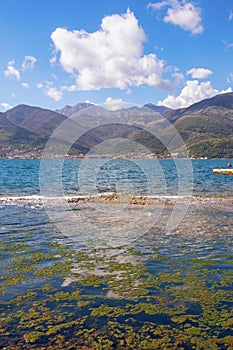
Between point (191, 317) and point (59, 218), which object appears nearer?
point (191, 317)

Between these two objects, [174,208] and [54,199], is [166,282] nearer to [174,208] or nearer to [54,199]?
[174,208]

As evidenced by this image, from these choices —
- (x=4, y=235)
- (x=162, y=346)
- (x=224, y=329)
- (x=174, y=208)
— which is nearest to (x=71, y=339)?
(x=162, y=346)

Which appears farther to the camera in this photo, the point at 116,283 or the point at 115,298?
the point at 116,283

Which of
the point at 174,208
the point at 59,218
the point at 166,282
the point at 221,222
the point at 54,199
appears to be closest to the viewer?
the point at 166,282

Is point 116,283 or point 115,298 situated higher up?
point 116,283

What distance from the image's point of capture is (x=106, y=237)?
2277cm

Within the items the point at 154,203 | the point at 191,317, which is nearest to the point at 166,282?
the point at 191,317

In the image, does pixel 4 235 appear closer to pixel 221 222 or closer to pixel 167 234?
pixel 167 234

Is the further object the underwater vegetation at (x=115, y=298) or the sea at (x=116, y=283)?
the sea at (x=116, y=283)

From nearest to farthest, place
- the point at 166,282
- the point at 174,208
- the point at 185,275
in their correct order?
the point at 166,282, the point at 185,275, the point at 174,208

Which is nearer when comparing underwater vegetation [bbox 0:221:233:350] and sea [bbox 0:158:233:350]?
underwater vegetation [bbox 0:221:233:350]

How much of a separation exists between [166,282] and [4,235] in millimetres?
13141

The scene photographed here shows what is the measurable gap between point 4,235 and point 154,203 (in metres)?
20.7

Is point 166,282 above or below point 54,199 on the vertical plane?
below
